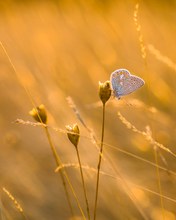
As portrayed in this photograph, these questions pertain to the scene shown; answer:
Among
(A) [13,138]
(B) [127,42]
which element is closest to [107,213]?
(A) [13,138]

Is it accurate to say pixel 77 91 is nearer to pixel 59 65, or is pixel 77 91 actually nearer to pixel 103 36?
pixel 59 65

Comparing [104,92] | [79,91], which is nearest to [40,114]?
[104,92]

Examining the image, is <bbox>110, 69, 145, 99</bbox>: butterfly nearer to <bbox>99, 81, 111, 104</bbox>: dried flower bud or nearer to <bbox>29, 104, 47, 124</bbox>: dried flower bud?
<bbox>99, 81, 111, 104</bbox>: dried flower bud

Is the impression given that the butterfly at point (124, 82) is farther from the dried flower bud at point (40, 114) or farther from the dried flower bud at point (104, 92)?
the dried flower bud at point (40, 114)

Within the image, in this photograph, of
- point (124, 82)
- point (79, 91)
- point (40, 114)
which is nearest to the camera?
point (124, 82)

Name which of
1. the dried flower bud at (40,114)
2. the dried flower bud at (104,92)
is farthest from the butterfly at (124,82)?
the dried flower bud at (40,114)

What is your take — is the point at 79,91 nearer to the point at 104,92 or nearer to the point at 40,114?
the point at 40,114
